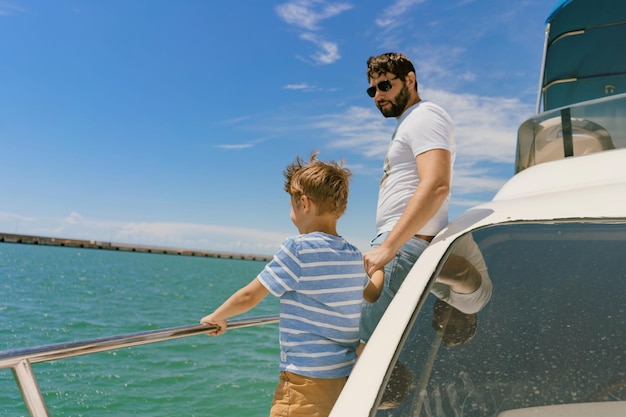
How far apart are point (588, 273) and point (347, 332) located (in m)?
0.72

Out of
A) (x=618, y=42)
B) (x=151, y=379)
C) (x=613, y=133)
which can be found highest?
(x=618, y=42)

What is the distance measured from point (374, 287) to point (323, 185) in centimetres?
38

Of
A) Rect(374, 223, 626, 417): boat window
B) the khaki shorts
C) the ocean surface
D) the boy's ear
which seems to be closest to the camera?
Rect(374, 223, 626, 417): boat window

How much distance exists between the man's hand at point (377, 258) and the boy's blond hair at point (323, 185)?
6.2 inches

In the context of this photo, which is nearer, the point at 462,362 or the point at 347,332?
the point at 462,362

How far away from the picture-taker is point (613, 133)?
1838mm

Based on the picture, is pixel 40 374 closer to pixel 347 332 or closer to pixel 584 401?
pixel 347 332

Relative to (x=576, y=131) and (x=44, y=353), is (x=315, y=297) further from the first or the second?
(x=576, y=131)

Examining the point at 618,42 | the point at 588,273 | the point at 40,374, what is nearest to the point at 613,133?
the point at 588,273

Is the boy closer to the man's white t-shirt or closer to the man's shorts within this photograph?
the man's shorts

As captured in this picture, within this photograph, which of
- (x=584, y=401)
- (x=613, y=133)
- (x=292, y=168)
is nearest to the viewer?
(x=584, y=401)

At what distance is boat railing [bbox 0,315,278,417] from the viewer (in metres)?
1.32

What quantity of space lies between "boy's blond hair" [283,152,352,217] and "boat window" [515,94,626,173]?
891 millimetres

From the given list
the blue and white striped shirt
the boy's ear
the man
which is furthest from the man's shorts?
the boy's ear
